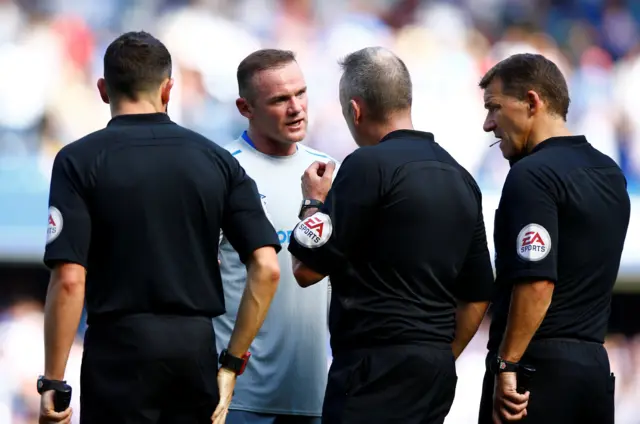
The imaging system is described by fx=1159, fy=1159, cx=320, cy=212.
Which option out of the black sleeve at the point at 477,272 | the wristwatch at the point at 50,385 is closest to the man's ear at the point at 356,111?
the black sleeve at the point at 477,272

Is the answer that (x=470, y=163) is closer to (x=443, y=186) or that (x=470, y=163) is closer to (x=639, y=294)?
(x=639, y=294)

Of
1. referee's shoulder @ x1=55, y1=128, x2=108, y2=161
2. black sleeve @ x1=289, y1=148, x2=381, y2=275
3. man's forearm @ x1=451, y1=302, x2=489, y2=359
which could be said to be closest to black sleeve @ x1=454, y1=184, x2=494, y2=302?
A: man's forearm @ x1=451, y1=302, x2=489, y2=359

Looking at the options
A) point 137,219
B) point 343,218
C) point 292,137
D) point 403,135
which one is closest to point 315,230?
point 343,218

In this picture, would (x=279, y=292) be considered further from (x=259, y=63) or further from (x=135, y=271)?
(x=135, y=271)

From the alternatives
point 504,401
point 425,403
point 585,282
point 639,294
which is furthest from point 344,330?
point 639,294

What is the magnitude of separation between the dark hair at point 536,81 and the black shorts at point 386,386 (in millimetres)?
952

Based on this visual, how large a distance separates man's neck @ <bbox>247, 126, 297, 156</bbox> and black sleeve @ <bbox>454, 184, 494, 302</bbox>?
90cm

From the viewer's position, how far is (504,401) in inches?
141

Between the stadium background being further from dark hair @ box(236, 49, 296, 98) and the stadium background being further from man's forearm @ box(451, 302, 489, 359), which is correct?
man's forearm @ box(451, 302, 489, 359)

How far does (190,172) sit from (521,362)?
125 centimetres

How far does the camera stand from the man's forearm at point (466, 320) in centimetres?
366

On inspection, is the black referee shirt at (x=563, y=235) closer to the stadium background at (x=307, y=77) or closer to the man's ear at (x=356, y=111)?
the man's ear at (x=356, y=111)

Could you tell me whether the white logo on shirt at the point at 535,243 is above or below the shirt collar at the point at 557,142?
below

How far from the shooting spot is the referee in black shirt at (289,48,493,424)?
3348 mm
